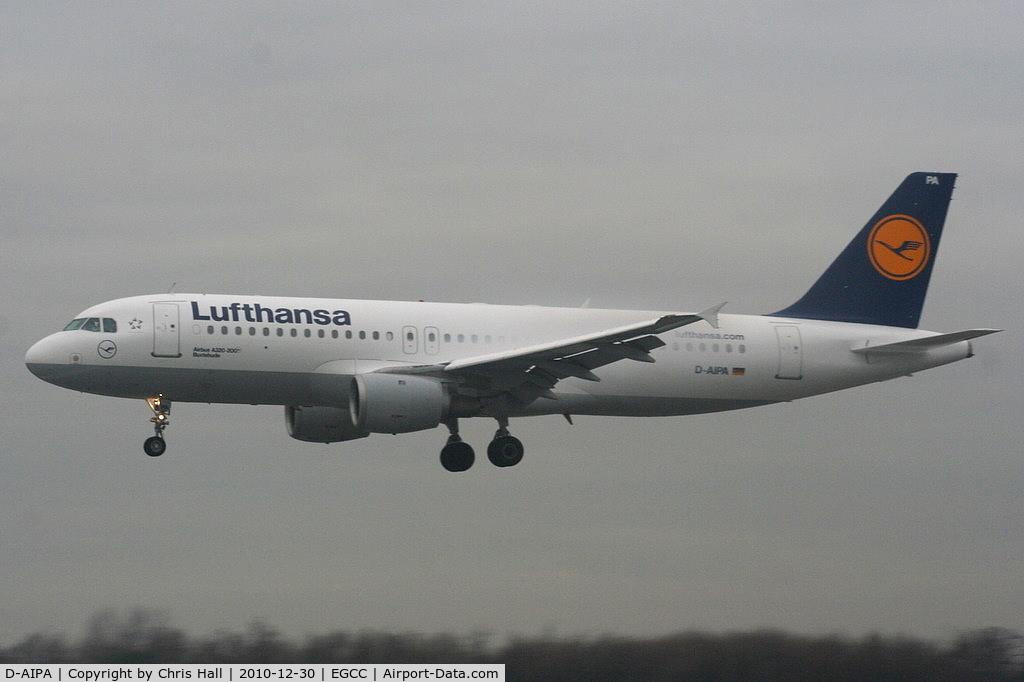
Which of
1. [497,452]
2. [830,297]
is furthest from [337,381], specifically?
[830,297]

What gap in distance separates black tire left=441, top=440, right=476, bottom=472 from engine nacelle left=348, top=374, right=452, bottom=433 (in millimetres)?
3101

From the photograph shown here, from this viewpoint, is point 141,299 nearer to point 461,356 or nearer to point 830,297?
point 461,356

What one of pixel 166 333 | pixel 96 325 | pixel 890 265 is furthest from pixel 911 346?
pixel 96 325

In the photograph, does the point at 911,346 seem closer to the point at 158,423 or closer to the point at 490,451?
the point at 490,451

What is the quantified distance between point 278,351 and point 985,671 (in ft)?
63.1

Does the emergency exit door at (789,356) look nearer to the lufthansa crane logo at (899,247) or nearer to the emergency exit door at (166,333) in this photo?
the lufthansa crane logo at (899,247)

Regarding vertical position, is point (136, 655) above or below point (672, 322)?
below

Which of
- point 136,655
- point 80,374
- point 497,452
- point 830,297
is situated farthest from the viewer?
point 830,297

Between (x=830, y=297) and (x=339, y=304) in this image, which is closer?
(x=339, y=304)

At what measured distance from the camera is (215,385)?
4741 centimetres

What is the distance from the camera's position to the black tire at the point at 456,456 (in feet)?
167

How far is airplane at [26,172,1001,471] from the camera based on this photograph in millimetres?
47156

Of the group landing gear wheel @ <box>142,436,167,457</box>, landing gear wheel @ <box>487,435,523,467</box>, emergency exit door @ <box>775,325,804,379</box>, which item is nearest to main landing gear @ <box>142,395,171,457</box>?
landing gear wheel @ <box>142,436,167,457</box>

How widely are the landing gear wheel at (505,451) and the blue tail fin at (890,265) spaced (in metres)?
9.07
